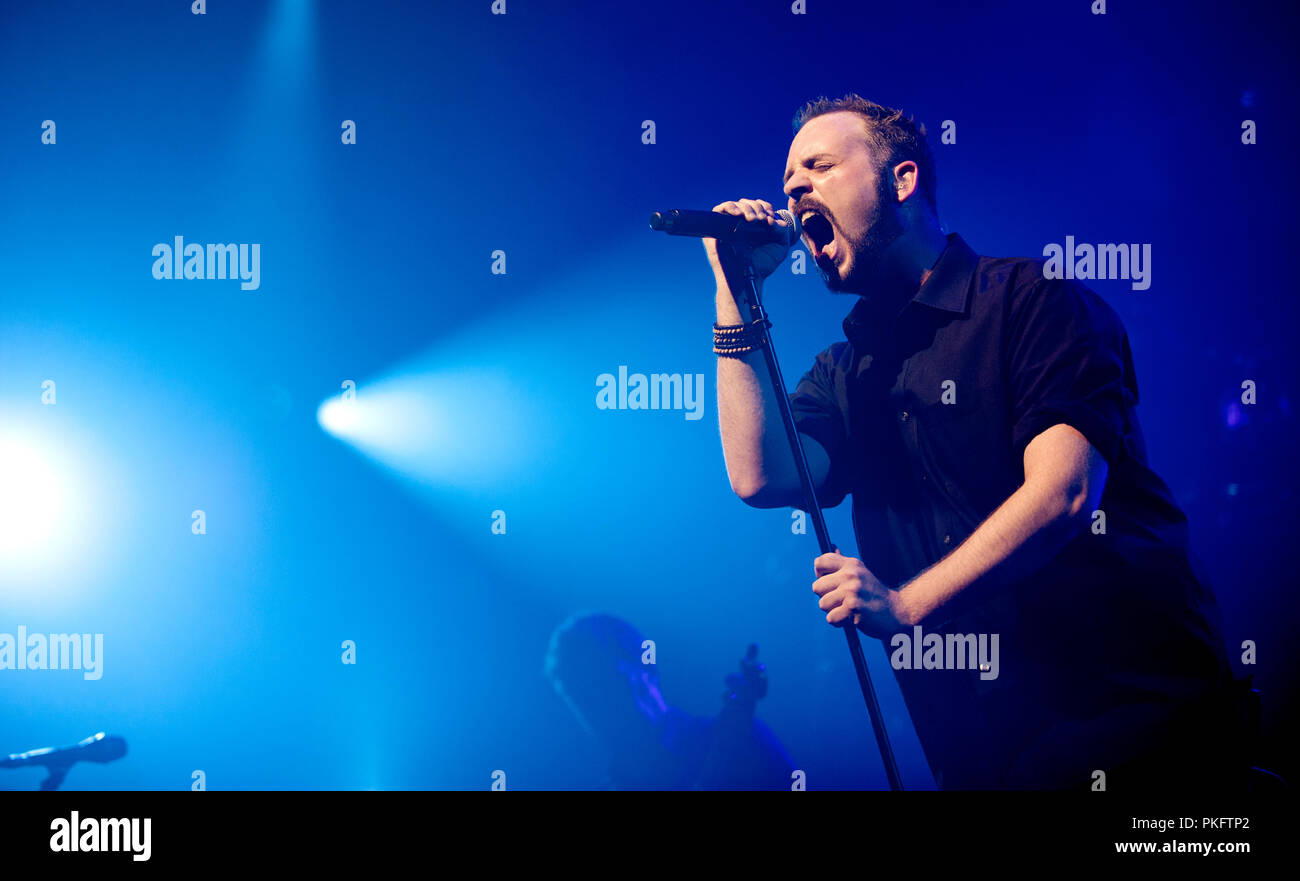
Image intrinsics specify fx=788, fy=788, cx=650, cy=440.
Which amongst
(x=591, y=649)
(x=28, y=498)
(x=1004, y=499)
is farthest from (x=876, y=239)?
(x=28, y=498)

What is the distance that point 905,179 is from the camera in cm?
194

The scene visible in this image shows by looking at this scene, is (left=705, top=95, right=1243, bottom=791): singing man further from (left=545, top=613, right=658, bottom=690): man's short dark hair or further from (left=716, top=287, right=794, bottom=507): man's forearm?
(left=545, top=613, right=658, bottom=690): man's short dark hair

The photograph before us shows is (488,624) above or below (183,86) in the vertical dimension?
below

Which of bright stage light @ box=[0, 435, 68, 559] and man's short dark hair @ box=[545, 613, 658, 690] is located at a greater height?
bright stage light @ box=[0, 435, 68, 559]

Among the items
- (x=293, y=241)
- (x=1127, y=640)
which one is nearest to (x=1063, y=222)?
(x=1127, y=640)

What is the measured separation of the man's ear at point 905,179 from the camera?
192cm

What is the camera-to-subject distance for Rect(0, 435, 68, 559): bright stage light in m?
2.81

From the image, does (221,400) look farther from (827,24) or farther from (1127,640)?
(1127,640)

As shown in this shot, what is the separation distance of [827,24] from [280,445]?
2398mm

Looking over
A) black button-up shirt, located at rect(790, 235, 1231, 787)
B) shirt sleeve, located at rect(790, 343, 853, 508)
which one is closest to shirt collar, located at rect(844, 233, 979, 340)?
black button-up shirt, located at rect(790, 235, 1231, 787)

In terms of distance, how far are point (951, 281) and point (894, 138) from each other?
0.42 meters

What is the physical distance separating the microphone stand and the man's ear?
0.48 m
